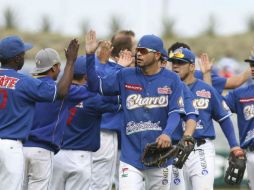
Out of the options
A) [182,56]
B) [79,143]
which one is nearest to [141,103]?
[79,143]

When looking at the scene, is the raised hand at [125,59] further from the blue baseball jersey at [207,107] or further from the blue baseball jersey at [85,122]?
the blue baseball jersey at [207,107]

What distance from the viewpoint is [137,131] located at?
10055mm

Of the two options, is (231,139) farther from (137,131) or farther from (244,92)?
(137,131)

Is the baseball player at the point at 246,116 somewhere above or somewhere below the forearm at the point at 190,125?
below

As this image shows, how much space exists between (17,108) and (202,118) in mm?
3075

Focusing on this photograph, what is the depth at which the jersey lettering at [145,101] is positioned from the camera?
33.0 ft

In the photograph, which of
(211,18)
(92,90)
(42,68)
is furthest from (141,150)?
(211,18)

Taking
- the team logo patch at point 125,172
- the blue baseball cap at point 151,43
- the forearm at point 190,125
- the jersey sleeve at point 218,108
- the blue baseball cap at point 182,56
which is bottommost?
the team logo patch at point 125,172

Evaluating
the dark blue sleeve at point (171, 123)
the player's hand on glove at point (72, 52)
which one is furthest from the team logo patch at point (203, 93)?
the player's hand on glove at point (72, 52)

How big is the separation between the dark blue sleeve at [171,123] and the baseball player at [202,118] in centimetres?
165

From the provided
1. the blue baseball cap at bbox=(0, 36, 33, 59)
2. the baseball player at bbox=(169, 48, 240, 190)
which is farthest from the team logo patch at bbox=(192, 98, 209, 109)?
the blue baseball cap at bbox=(0, 36, 33, 59)

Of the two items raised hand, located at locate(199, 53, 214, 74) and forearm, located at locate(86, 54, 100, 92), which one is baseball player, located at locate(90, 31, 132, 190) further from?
forearm, located at locate(86, 54, 100, 92)

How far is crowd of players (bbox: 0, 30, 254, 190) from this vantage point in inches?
382

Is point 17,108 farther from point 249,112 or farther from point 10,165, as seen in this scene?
point 249,112
